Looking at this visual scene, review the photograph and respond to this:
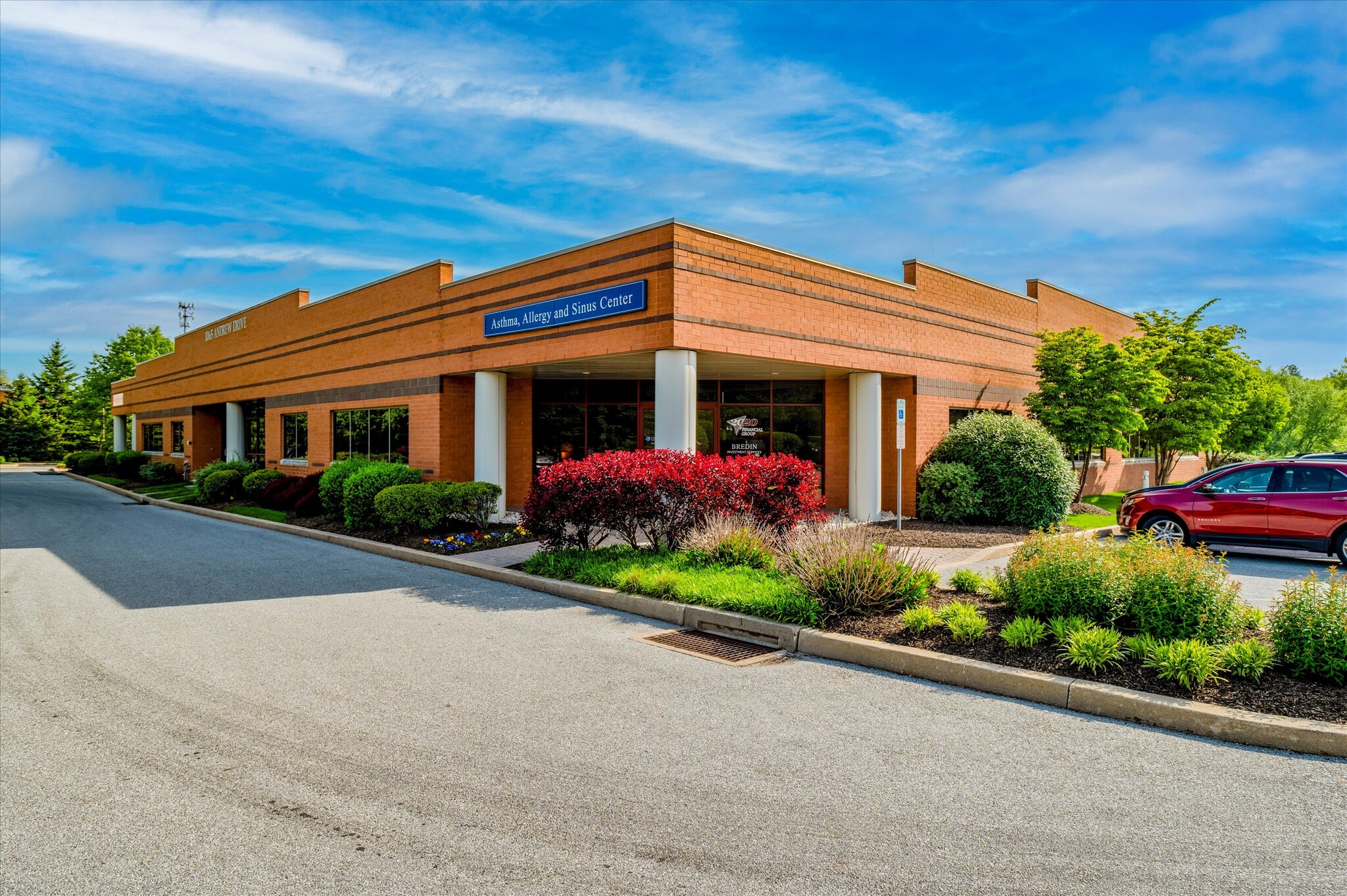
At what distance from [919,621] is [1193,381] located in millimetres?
21149

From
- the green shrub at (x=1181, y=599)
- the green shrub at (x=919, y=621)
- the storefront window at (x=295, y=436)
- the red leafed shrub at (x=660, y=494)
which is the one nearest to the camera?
the green shrub at (x=1181, y=599)

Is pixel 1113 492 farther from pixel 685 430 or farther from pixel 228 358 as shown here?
pixel 228 358

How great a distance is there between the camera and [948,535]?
610 inches

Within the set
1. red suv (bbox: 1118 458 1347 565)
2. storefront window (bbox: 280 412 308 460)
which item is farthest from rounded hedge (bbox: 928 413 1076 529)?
storefront window (bbox: 280 412 308 460)

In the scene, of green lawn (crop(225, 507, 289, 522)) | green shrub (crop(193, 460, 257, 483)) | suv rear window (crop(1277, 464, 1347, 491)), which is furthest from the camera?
Answer: green shrub (crop(193, 460, 257, 483))

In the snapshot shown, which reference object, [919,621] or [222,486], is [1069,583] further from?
[222,486]

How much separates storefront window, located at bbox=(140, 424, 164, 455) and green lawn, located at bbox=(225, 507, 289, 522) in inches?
922

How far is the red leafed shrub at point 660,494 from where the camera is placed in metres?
11.1

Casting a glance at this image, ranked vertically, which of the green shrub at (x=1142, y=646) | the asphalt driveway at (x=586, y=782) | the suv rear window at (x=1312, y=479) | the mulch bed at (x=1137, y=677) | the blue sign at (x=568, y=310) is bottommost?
the asphalt driveway at (x=586, y=782)

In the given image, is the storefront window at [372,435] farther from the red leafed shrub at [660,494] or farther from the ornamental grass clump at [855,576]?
the ornamental grass clump at [855,576]

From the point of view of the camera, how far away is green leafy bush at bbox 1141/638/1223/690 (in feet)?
19.0

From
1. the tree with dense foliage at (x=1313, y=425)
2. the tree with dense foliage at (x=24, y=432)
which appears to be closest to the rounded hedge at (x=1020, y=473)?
the tree with dense foliage at (x=1313, y=425)

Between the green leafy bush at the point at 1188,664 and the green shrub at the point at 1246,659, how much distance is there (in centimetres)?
7

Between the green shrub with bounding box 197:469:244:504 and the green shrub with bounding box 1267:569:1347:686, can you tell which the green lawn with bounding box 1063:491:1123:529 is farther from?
the green shrub with bounding box 197:469:244:504
